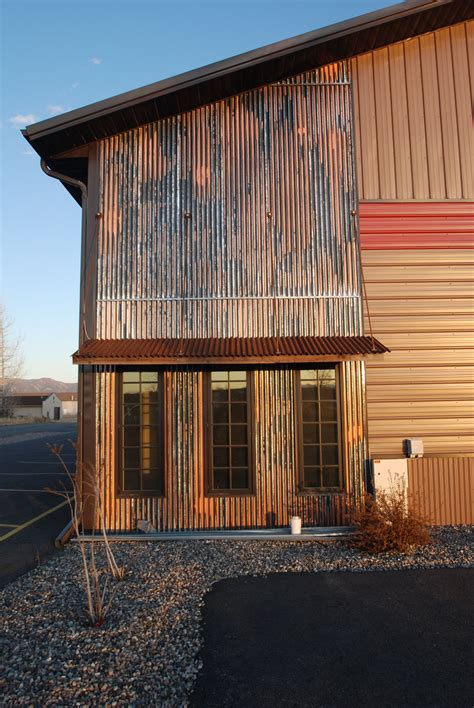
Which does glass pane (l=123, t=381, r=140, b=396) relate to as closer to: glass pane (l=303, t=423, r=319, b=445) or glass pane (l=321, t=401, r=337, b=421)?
glass pane (l=303, t=423, r=319, b=445)

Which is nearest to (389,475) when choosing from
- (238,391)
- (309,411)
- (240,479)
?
(309,411)

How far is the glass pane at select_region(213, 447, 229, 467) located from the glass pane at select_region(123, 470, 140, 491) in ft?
4.44

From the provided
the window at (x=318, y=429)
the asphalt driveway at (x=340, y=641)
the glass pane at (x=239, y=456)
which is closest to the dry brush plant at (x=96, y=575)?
the asphalt driveway at (x=340, y=641)

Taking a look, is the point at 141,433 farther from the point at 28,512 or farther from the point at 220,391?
the point at 28,512

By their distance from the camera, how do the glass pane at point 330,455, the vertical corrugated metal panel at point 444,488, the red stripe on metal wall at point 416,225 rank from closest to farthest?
the glass pane at point 330,455, the vertical corrugated metal panel at point 444,488, the red stripe on metal wall at point 416,225

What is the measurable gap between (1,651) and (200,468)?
4.26 metres

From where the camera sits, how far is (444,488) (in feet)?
28.3

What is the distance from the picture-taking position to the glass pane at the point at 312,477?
8328mm

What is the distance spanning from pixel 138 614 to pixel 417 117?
9.43 meters

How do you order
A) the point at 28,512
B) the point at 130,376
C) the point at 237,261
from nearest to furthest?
the point at 130,376 < the point at 237,261 < the point at 28,512

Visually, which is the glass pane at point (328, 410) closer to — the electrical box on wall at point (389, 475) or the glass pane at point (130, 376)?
the electrical box on wall at point (389, 475)

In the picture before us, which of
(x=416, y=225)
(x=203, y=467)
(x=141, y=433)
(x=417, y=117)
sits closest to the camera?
(x=203, y=467)

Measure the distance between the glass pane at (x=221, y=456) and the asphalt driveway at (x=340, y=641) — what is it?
241 centimetres

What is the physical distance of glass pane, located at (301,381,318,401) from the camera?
8477mm
